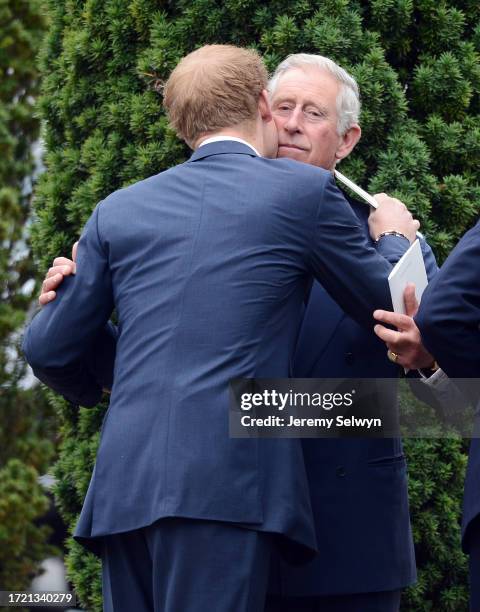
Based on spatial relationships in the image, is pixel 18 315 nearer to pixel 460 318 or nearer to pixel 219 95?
pixel 219 95

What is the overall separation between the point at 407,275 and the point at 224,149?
62 cm

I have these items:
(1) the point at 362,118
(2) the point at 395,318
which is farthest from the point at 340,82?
(2) the point at 395,318

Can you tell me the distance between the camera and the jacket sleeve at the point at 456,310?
9.75 ft

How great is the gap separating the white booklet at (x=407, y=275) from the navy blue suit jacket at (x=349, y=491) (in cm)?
19

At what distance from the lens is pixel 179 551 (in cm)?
292

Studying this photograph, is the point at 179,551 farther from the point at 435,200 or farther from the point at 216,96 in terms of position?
the point at 435,200

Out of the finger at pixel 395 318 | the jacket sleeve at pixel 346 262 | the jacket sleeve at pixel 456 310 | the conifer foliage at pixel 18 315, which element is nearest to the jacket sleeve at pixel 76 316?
the jacket sleeve at pixel 346 262

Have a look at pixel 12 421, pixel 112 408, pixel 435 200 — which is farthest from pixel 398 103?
pixel 12 421

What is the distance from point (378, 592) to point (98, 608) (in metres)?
1.56

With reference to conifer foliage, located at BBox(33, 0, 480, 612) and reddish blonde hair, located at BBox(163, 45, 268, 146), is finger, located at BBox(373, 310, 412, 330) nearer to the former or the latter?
reddish blonde hair, located at BBox(163, 45, 268, 146)

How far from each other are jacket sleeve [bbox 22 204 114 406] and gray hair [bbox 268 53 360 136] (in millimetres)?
1046

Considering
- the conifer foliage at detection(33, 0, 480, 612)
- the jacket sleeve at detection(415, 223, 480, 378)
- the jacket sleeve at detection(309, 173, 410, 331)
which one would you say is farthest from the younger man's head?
the conifer foliage at detection(33, 0, 480, 612)

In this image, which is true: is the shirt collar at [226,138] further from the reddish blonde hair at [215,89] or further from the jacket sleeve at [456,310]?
the jacket sleeve at [456,310]

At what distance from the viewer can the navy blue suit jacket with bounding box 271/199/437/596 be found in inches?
132
